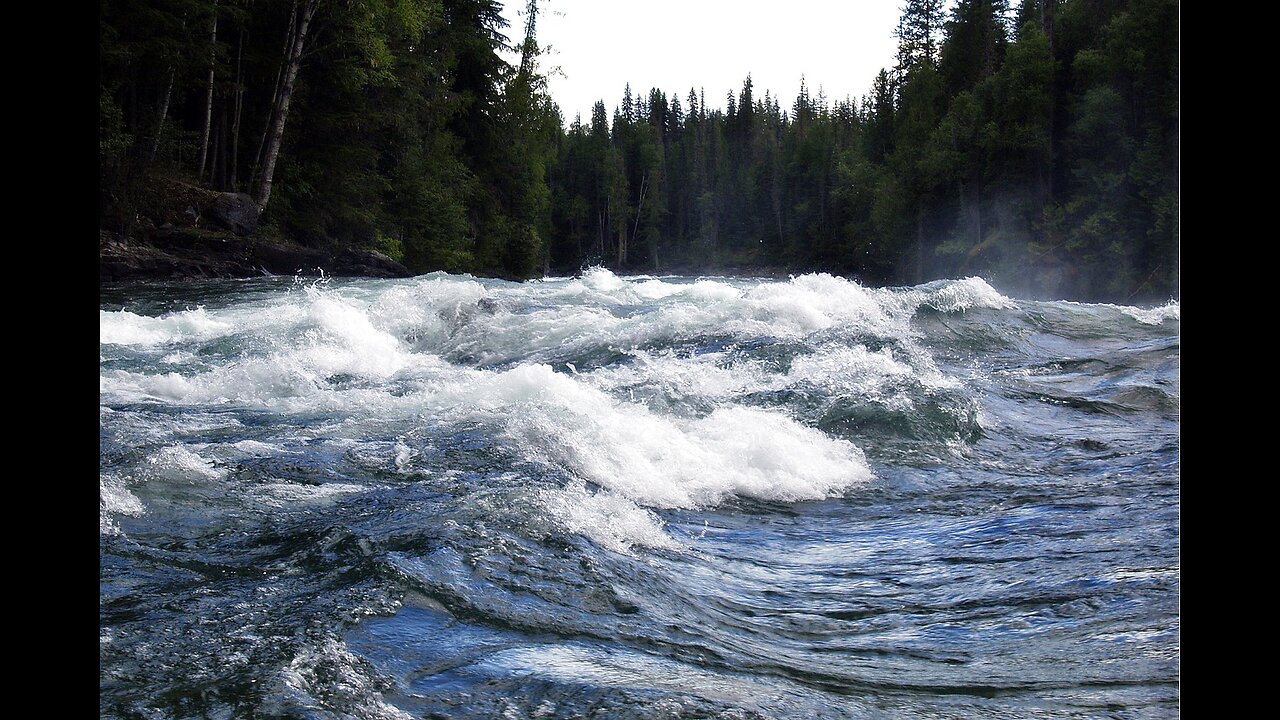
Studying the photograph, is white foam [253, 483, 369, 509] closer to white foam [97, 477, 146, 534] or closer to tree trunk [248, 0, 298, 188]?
white foam [97, 477, 146, 534]

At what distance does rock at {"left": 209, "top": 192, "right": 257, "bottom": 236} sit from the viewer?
20541 millimetres

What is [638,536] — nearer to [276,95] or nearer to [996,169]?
[276,95]

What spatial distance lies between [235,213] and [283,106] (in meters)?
3.23

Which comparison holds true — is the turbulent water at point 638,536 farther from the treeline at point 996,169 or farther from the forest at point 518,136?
the treeline at point 996,169

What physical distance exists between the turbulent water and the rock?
11623 mm

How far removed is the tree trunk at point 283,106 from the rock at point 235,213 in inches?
39.2

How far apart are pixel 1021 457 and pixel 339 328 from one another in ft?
23.7

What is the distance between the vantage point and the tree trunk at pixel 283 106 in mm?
22328

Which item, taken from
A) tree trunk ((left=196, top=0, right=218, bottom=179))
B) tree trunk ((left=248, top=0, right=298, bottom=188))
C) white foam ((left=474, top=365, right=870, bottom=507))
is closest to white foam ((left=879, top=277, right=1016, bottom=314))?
white foam ((left=474, top=365, right=870, bottom=507))

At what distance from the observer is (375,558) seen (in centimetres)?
366

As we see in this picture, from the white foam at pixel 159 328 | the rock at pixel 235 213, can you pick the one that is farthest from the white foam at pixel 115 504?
the rock at pixel 235 213

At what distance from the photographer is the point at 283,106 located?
73.7 feet
